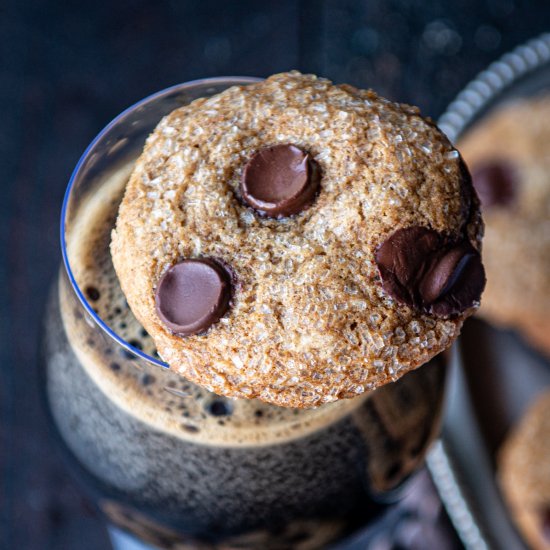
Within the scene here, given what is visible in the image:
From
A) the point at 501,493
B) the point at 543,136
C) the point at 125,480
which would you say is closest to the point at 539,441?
the point at 501,493

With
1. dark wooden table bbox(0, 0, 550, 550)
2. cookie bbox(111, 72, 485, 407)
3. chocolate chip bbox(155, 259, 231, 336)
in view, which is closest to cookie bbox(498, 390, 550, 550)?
dark wooden table bbox(0, 0, 550, 550)

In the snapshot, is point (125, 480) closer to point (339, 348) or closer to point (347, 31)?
point (339, 348)

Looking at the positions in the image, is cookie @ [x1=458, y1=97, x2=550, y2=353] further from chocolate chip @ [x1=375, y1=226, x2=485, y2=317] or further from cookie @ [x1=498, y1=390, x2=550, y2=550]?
chocolate chip @ [x1=375, y1=226, x2=485, y2=317]

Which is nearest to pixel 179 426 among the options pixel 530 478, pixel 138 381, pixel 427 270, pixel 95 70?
pixel 138 381

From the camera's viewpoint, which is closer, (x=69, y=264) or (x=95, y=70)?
(x=69, y=264)

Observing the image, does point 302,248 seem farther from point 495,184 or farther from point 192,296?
point 495,184

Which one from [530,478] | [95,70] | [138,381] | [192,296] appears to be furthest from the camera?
[95,70]
